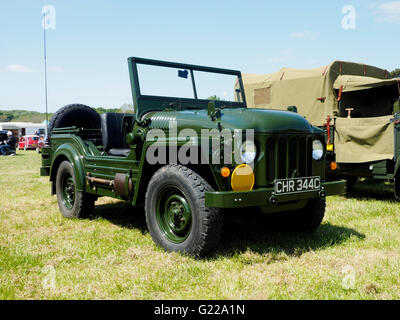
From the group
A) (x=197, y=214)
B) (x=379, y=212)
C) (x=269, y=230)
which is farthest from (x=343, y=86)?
(x=197, y=214)

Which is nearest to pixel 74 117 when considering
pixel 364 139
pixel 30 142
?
pixel 364 139

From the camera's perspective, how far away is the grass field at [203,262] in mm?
2889

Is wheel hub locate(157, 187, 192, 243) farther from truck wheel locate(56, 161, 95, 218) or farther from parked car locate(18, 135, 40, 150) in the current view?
parked car locate(18, 135, 40, 150)

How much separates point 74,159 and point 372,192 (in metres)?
5.66

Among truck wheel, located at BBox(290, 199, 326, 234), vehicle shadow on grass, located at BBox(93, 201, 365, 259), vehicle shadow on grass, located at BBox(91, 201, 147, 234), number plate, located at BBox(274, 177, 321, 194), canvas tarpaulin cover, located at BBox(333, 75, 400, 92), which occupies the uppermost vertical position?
canvas tarpaulin cover, located at BBox(333, 75, 400, 92)

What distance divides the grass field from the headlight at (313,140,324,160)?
88 centimetres

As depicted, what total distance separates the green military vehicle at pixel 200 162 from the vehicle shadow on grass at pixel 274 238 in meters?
0.21

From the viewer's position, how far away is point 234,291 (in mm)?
2848

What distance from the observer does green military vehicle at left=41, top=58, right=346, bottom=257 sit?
337 cm

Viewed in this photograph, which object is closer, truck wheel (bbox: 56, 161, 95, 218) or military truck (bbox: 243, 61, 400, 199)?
truck wheel (bbox: 56, 161, 95, 218)

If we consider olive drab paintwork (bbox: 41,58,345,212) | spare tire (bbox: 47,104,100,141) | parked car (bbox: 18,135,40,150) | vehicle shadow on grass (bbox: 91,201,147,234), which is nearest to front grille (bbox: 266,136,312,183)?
olive drab paintwork (bbox: 41,58,345,212)

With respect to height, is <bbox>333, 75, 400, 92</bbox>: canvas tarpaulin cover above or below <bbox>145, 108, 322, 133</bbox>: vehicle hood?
above

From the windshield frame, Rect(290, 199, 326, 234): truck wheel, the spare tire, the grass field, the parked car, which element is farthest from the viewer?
the parked car
